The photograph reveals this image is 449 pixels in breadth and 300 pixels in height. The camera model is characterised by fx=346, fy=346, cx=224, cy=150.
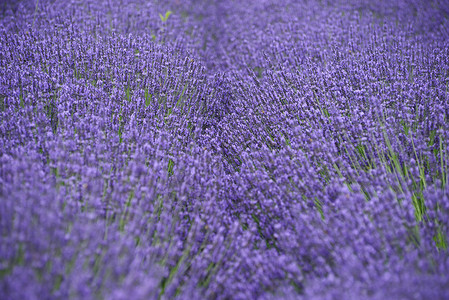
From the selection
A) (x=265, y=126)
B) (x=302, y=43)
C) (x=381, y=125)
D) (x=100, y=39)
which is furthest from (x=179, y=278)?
(x=302, y=43)

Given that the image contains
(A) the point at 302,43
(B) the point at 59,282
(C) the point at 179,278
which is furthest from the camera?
(A) the point at 302,43

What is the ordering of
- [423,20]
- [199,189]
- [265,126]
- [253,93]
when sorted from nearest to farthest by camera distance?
1. [199,189]
2. [265,126]
3. [253,93]
4. [423,20]

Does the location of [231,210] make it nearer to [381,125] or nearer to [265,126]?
[265,126]

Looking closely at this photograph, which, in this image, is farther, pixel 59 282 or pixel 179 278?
pixel 179 278

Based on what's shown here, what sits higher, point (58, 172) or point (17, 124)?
point (17, 124)

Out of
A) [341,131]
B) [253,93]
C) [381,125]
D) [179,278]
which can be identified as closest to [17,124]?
[179,278]

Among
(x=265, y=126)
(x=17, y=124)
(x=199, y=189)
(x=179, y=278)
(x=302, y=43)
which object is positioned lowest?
(x=179, y=278)
